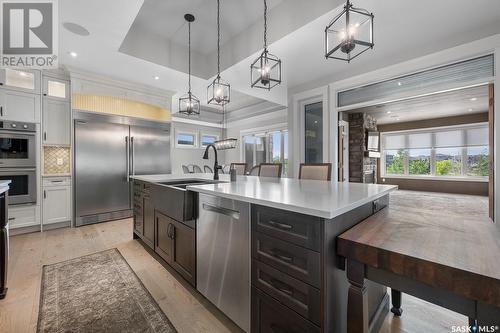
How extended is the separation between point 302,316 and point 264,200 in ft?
1.93

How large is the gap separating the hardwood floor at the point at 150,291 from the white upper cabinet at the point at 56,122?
5.34 ft

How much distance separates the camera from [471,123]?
7.06 meters

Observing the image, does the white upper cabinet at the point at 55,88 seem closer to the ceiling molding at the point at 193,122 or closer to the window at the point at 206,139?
the ceiling molding at the point at 193,122

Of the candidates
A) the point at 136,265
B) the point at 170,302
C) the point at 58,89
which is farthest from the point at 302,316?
the point at 58,89

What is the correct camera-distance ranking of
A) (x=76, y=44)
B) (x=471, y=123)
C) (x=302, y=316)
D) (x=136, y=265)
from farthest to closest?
(x=471, y=123), (x=76, y=44), (x=136, y=265), (x=302, y=316)

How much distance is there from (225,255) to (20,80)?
4.43 metres

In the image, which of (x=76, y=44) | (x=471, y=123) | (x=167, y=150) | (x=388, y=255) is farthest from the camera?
(x=471, y=123)

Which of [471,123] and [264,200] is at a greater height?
[471,123]

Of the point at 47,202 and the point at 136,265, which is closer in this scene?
the point at 136,265

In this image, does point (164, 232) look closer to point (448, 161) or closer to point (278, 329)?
point (278, 329)

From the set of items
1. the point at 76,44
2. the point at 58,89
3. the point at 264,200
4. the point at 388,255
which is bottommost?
the point at 388,255

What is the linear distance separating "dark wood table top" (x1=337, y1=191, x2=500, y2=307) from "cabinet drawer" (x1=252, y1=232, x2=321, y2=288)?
0.48 ft

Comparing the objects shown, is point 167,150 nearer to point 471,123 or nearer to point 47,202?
point 47,202

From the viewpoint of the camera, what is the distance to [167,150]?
4.82 meters
